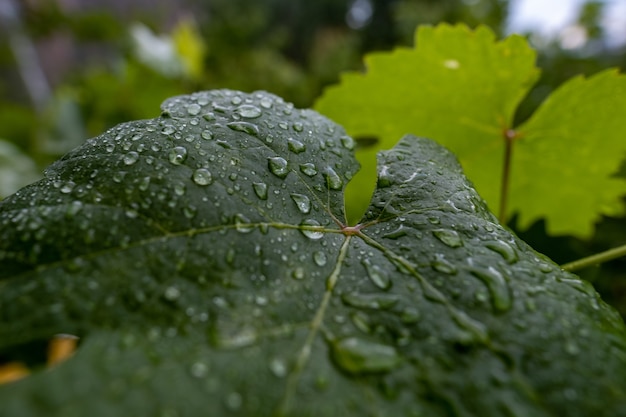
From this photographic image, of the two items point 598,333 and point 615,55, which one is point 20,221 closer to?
point 598,333

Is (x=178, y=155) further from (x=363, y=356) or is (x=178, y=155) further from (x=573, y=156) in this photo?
(x=573, y=156)

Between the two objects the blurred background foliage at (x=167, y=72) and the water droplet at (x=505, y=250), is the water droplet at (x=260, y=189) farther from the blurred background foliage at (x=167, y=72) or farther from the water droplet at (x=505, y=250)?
the blurred background foliage at (x=167, y=72)

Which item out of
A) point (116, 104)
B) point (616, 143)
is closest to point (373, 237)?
point (616, 143)

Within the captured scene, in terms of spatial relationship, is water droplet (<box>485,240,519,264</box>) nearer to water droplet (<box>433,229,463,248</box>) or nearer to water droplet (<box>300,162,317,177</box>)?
water droplet (<box>433,229,463,248</box>)

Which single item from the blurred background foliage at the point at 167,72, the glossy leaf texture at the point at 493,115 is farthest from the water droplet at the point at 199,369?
the blurred background foliage at the point at 167,72

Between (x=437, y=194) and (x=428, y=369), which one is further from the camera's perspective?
(x=437, y=194)

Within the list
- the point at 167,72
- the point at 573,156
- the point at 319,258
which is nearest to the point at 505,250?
the point at 319,258
